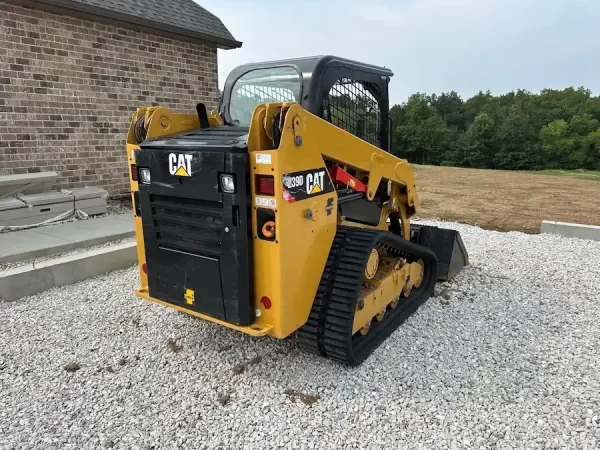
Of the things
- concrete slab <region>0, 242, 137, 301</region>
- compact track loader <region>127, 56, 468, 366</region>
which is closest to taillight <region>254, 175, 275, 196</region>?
compact track loader <region>127, 56, 468, 366</region>

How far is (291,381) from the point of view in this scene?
10.1 feet

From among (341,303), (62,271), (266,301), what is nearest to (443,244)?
(341,303)

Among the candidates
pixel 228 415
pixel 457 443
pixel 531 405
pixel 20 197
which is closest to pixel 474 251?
pixel 531 405

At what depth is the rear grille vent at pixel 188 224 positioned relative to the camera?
2828mm

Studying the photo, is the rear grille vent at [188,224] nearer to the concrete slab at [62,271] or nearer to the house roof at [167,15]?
the concrete slab at [62,271]

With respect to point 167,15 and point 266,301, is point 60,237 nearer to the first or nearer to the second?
point 266,301

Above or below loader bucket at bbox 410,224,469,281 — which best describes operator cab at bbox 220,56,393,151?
above

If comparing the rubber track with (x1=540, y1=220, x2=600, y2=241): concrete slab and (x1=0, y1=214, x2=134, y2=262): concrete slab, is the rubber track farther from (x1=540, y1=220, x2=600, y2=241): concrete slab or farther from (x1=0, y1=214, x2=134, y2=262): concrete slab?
(x1=540, y1=220, x2=600, y2=241): concrete slab

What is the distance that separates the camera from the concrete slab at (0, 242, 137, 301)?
4.45m

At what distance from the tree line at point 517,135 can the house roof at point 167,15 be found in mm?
39610

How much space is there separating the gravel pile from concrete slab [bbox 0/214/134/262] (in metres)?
1.06

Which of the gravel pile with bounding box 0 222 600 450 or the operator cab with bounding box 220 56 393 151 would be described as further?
the operator cab with bounding box 220 56 393 151

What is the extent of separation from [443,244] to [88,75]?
6.67m

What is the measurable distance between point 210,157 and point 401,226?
97.4 inches
